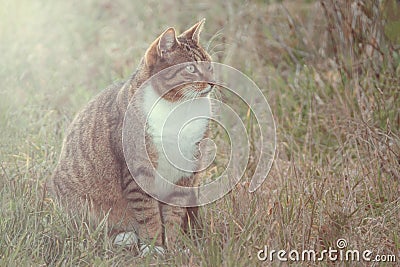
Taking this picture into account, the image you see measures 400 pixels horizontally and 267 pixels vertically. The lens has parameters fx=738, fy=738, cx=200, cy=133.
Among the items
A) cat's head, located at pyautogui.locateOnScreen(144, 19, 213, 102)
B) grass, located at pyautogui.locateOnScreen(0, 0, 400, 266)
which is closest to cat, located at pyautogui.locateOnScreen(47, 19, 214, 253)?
cat's head, located at pyautogui.locateOnScreen(144, 19, 213, 102)

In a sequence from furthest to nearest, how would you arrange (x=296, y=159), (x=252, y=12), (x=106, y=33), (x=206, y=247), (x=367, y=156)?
(x=106, y=33) < (x=252, y=12) < (x=296, y=159) < (x=367, y=156) < (x=206, y=247)

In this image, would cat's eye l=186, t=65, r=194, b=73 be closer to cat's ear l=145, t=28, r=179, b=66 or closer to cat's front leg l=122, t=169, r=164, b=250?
cat's ear l=145, t=28, r=179, b=66

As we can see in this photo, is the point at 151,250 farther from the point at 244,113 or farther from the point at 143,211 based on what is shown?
the point at 244,113

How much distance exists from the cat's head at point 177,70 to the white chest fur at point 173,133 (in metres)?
0.05

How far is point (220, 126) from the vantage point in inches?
200

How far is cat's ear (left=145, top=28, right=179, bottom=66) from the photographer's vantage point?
365 cm

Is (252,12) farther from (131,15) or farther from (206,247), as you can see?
(206,247)

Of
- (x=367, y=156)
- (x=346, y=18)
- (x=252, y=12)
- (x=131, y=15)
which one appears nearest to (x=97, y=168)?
(x=367, y=156)

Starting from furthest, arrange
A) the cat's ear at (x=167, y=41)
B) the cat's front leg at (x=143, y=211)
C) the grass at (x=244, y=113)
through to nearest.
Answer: the cat's front leg at (x=143, y=211), the cat's ear at (x=167, y=41), the grass at (x=244, y=113)

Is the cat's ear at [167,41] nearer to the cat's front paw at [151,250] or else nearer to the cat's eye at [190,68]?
the cat's eye at [190,68]

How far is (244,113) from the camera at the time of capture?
5.46m

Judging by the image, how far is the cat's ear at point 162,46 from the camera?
3654 mm

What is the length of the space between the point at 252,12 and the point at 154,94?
301cm

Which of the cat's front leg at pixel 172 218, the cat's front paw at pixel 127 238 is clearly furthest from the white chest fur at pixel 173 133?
the cat's front paw at pixel 127 238
